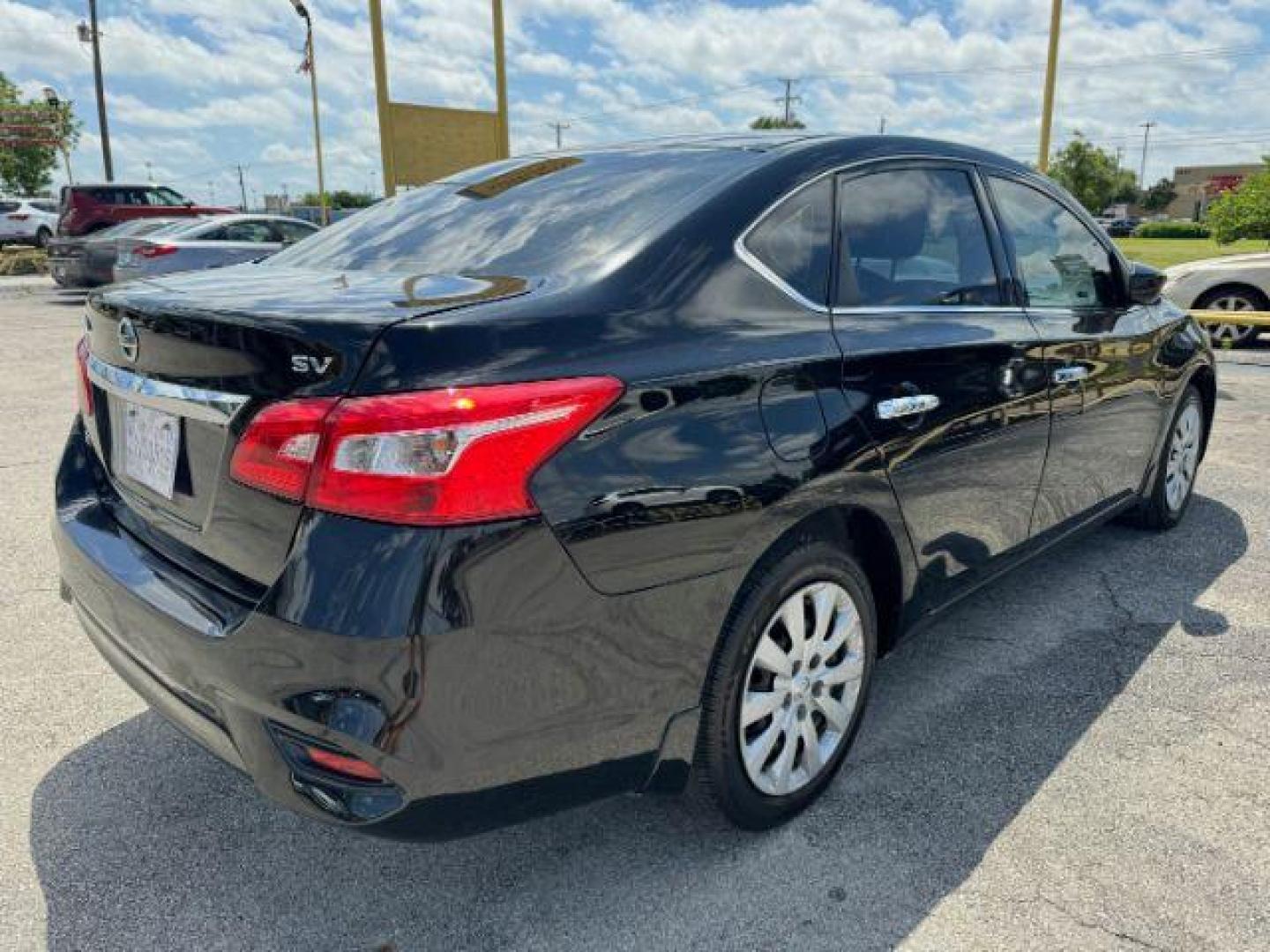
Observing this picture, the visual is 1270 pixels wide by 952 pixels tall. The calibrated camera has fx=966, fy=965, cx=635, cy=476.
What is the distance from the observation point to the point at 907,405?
8.09 ft

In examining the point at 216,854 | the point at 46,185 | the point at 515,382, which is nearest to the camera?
the point at 515,382

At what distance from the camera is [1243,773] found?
8.70ft

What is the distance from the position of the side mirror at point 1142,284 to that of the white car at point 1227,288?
24.3ft

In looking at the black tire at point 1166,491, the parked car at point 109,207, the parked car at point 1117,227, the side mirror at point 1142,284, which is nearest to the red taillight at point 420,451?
the side mirror at point 1142,284

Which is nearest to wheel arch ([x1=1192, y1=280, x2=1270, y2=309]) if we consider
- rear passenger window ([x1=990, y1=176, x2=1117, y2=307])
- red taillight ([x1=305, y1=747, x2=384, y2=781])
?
rear passenger window ([x1=990, y1=176, x2=1117, y2=307])

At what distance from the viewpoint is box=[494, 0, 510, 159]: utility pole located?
13.2 m

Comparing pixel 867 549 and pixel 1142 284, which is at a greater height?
pixel 1142 284

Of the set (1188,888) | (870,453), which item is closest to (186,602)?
(870,453)

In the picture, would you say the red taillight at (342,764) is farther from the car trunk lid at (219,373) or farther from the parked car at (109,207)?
the parked car at (109,207)

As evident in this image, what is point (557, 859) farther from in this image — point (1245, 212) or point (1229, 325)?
point (1245, 212)

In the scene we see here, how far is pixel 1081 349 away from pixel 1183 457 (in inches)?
64.4

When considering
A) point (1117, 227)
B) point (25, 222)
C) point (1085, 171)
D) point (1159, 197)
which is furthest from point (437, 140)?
point (1159, 197)

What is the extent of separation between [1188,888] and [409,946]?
174 cm

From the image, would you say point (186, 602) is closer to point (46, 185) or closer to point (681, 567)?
point (681, 567)
